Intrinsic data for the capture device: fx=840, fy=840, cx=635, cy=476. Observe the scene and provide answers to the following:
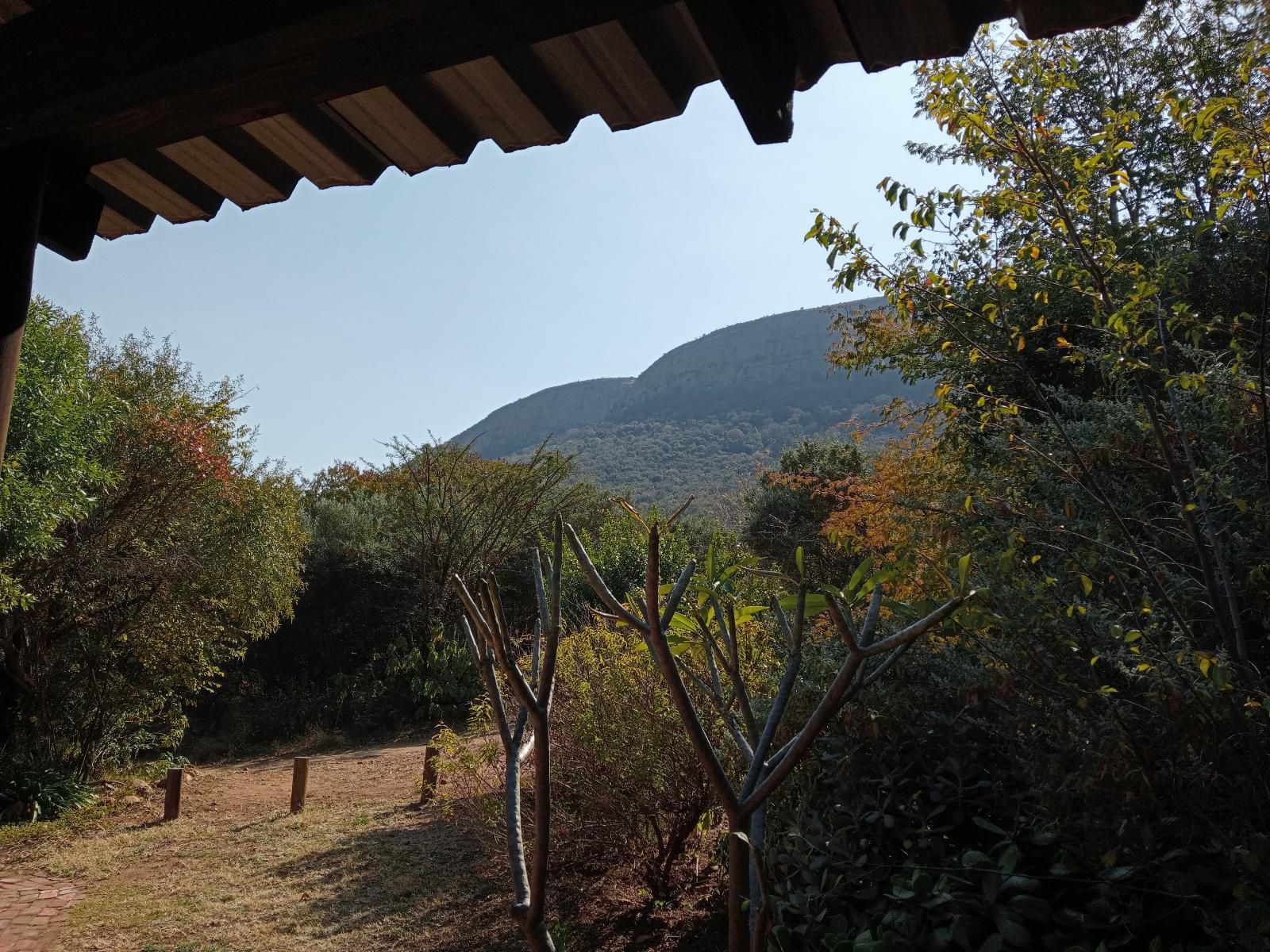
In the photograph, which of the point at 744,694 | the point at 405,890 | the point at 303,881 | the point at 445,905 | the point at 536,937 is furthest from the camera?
the point at 303,881

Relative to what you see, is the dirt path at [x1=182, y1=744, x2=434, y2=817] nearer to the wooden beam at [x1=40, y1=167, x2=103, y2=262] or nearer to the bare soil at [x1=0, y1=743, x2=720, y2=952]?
the bare soil at [x1=0, y1=743, x2=720, y2=952]

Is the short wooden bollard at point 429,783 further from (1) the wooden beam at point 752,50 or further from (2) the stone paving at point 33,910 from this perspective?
(1) the wooden beam at point 752,50

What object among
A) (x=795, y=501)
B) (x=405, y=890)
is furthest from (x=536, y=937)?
(x=795, y=501)

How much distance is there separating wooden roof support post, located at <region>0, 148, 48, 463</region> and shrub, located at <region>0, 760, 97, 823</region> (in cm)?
777

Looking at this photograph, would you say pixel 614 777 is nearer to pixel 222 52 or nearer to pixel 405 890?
pixel 405 890

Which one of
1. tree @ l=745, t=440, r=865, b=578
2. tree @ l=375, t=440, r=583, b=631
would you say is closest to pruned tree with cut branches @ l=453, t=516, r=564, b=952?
tree @ l=375, t=440, r=583, b=631

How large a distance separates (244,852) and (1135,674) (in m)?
6.14

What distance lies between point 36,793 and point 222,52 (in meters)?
8.54

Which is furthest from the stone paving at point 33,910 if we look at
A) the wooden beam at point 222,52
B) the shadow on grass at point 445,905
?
the wooden beam at point 222,52

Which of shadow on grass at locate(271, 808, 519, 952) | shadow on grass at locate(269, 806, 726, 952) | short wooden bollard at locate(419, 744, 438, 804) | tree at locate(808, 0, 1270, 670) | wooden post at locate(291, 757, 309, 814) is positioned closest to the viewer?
tree at locate(808, 0, 1270, 670)

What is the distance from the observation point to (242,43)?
3.57 ft

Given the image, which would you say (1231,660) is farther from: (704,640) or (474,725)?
(474,725)

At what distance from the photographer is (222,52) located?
1.10 meters

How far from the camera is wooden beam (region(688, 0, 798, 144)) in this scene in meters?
1.07
